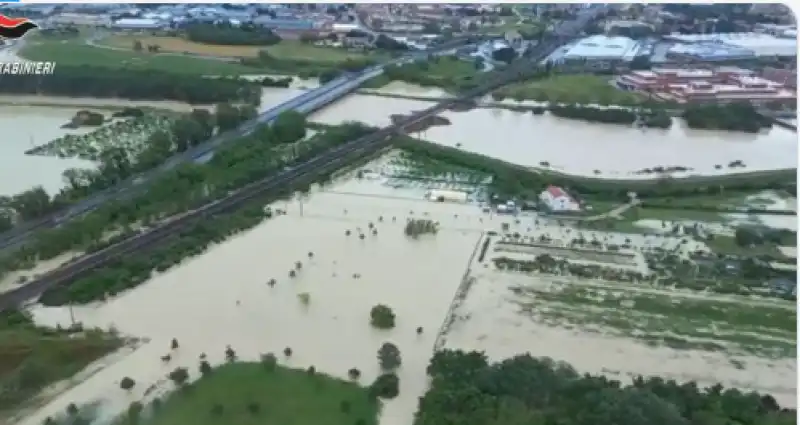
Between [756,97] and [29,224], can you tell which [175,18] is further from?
[756,97]

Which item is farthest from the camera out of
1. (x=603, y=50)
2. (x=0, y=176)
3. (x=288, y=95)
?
(x=603, y=50)

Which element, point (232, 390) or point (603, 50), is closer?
point (232, 390)

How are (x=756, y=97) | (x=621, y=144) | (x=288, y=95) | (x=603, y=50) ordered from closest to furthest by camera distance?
(x=621, y=144)
(x=756, y=97)
(x=288, y=95)
(x=603, y=50)

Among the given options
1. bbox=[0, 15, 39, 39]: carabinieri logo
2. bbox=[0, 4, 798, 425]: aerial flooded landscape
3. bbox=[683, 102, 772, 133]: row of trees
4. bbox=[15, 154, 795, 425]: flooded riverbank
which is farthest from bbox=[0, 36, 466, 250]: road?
bbox=[683, 102, 772, 133]: row of trees

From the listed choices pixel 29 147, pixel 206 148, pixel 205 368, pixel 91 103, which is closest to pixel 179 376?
pixel 205 368

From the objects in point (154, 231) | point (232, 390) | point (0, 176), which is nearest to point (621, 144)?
point (154, 231)

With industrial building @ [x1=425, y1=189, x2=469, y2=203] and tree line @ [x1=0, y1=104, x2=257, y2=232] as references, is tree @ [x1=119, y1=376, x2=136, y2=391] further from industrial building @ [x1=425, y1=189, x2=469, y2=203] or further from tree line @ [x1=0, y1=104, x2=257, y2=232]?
industrial building @ [x1=425, y1=189, x2=469, y2=203]

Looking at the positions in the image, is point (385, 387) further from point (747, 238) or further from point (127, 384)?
point (747, 238)

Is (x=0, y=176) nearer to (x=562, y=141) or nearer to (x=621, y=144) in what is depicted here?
(x=562, y=141)

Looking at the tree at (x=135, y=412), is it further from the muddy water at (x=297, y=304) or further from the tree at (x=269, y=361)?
the tree at (x=269, y=361)
